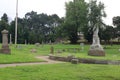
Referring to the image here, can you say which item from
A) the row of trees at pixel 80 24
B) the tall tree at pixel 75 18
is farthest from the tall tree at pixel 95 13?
the tall tree at pixel 75 18

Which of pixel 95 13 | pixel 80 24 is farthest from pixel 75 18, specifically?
pixel 95 13

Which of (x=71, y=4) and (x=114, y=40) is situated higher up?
(x=71, y=4)

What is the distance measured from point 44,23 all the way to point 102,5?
39.6 meters

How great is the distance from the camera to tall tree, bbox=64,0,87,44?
78375mm

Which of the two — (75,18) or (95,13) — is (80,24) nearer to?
(75,18)

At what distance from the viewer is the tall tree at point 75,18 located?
78.4 meters

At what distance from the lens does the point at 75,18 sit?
79000mm

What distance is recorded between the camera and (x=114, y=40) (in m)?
94.6

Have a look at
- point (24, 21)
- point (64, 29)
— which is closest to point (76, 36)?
point (64, 29)

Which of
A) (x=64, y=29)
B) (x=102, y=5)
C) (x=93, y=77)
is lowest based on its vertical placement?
(x=93, y=77)

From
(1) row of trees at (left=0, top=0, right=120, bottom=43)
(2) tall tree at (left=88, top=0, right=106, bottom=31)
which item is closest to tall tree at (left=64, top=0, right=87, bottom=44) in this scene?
(1) row of trees at (left=0, top=0, right=120, bottom=43)

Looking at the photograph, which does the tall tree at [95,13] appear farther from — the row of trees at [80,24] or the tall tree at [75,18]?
the tall tree at [75,18]

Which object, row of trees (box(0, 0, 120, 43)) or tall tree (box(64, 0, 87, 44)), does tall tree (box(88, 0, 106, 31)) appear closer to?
row of trees (box(0, 0, 120, 43))

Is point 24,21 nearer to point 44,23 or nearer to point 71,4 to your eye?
point 44,23
